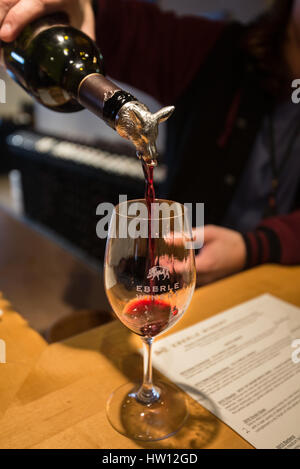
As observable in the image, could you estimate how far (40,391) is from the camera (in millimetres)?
515

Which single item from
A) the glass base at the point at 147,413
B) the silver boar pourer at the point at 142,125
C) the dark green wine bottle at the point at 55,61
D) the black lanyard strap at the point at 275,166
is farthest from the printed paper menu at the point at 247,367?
the black lanyard strap at the point at 275,166

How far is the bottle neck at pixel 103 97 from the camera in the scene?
49 centimetres

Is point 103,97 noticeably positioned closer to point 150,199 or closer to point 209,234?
point 150,199

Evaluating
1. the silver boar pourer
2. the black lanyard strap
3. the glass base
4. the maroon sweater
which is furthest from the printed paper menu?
the maroon sweater

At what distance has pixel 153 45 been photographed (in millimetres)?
1310

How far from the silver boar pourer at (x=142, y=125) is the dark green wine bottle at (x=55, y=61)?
10 cm

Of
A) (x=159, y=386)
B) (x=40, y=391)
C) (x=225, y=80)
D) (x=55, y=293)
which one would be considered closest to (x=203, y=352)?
(x=159, y=386)

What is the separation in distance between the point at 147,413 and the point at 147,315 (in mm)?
136

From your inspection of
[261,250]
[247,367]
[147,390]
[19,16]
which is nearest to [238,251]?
[261,250]

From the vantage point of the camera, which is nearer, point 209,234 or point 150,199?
point 150,199

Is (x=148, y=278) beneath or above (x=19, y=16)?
beneath

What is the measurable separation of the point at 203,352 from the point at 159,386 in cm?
10

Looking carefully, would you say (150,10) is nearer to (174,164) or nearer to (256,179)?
(174,164)
